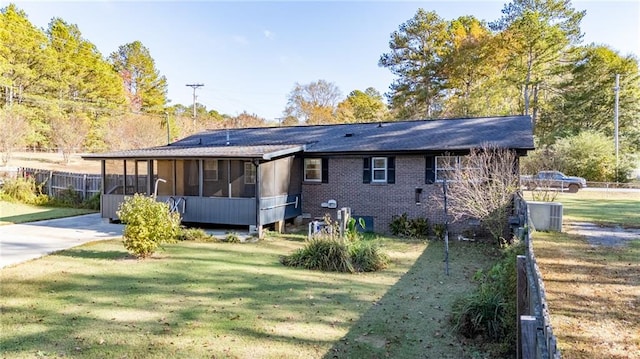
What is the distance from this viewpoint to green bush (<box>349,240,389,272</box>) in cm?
944

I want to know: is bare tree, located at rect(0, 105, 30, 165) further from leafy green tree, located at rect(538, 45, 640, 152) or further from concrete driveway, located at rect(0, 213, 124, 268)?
leafy green tree, located at rect(538, 45, 640, 152)

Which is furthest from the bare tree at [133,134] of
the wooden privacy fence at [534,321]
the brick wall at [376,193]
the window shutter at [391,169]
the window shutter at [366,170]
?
the wooden privacy fence at [534,321]

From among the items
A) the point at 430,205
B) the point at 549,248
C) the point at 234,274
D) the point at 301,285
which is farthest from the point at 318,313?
the point at 430,205

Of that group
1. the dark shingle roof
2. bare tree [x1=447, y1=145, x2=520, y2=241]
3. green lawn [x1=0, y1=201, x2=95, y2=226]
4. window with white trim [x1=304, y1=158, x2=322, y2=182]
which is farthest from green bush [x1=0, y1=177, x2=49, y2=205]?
bare tree [x1=447, y1=145, x2=520, y2=241]

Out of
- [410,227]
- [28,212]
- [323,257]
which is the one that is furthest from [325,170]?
[28,212]

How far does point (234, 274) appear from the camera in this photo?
28.0ft

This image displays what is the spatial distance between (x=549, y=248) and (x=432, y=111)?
2993 cm

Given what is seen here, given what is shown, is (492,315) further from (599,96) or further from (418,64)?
(599,96)

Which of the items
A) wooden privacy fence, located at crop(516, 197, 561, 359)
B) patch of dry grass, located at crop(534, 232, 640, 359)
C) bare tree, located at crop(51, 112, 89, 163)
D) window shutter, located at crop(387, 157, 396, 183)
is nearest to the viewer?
wooden privacy fence, located at crop(516, 197, 561, 359)

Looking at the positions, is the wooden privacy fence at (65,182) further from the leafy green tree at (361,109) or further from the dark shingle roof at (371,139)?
the leafy green tree at (361,109)

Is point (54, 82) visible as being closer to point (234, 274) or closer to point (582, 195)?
point (234, 274)

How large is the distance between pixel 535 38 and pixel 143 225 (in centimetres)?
3390

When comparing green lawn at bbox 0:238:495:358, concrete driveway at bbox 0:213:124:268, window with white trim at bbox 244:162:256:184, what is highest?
window with white trim at bbox 244:162:256:184

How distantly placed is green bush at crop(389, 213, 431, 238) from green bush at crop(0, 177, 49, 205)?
57.6 feet
